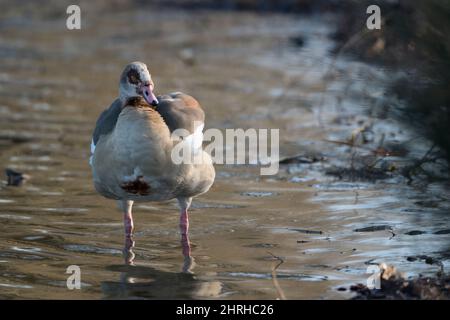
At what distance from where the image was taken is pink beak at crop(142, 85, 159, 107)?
24.3 ft

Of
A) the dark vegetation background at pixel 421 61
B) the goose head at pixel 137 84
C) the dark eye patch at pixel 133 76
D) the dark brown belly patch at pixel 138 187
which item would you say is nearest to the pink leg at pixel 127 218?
the dark brown belly patch at pixel 138 187

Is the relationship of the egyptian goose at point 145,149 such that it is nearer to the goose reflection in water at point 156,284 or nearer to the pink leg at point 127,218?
the pink leg at point 127,218

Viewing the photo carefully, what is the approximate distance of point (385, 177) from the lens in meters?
9.66

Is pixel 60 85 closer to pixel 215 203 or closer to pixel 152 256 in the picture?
pixel 215 203

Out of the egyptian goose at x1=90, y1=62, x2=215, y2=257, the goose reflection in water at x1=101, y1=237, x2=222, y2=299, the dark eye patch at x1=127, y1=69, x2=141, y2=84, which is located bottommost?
the goose reflection in water at x1=101, y1=237, x2=222, y2=299

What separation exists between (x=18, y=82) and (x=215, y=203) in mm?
7934

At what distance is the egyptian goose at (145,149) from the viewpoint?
717 centimetres

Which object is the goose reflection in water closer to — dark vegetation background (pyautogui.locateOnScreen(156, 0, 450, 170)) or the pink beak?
the pink beak

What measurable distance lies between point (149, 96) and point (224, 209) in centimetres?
193

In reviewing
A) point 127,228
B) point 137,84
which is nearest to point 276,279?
point 127,228

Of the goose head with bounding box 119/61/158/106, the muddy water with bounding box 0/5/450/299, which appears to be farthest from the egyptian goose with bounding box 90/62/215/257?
the muddy water with bounding box 0/5/450/299

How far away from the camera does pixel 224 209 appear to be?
9000 millimetres

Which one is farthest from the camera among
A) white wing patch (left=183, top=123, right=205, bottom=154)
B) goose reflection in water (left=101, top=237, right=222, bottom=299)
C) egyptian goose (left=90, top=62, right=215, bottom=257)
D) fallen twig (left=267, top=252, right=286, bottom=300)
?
white wing patch (left=183, top=123, right=205, bottom=154)
